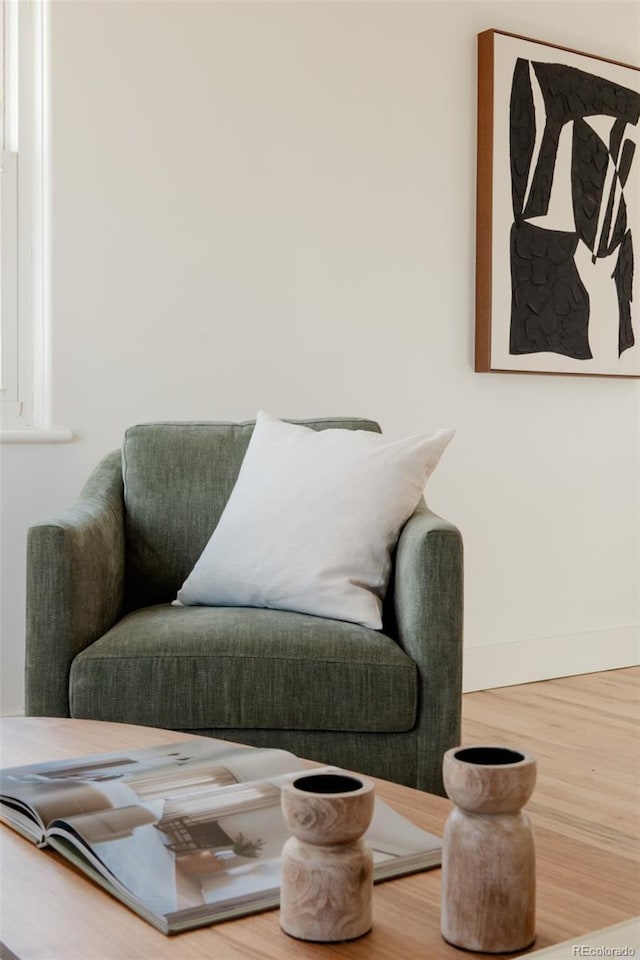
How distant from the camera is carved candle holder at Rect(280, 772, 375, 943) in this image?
2.60 ft

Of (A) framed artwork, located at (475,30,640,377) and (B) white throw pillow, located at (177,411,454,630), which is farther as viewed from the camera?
(A) framed artwork, located at (475,30,640,377)

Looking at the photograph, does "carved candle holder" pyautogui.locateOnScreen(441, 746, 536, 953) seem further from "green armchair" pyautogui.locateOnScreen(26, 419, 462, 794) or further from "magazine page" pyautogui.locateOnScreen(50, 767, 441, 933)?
"green armchair" pyautogui.locateOnScreen(26, 419, 462, 794)

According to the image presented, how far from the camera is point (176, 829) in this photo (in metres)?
1.02

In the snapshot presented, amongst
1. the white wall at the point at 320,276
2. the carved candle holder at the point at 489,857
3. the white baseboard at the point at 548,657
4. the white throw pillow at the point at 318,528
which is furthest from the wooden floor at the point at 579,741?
the carved candle holder at the point at 489,857

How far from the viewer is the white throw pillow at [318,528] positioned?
2.18m

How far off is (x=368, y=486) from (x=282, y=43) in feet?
5.34

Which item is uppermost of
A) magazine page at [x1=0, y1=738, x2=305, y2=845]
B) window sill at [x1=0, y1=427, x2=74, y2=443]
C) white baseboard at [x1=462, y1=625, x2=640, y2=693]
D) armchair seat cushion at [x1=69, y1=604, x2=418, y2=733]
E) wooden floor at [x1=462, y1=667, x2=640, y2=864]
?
window sill at [x1=0, y1=427, x2=74, y2=443]

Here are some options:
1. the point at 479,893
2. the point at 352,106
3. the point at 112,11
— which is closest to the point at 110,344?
the point at 112,11

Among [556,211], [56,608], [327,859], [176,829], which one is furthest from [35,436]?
[327,859]

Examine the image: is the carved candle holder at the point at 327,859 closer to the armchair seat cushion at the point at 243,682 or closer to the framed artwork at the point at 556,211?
the armchair seat cushion at the point at 243,682

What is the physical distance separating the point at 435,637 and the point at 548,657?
1984 mm

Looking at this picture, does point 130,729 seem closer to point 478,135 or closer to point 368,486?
point 368,486

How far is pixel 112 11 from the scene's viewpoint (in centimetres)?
289

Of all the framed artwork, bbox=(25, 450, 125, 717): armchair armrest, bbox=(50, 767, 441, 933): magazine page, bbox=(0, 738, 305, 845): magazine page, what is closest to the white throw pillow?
bbox=(25, 450, 125, 717): armchair armrest
